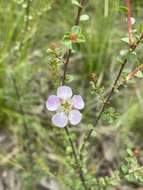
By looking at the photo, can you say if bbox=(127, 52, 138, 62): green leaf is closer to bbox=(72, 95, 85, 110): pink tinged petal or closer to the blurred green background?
bbox=(72, 95, 85, 110): pink tinged petal

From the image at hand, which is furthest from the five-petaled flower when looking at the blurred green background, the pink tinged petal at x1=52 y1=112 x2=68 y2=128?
the blurred green background

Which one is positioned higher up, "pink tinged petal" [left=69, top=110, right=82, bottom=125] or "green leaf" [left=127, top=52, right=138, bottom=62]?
"green leaf" [left=127, top=52, right=138, bottom=62]

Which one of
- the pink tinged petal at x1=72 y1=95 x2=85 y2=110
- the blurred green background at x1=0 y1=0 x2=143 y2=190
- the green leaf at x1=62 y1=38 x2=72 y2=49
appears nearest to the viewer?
the green leaf at x1=62 y1=38 x2=72 y2=49

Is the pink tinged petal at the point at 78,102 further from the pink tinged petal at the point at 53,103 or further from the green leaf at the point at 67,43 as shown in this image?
the green leaf at the point at 67,43

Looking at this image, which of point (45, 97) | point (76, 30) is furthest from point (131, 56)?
point (45, 97)

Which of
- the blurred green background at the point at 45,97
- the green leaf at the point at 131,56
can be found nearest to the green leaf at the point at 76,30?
the green leaf at the point at 131,56

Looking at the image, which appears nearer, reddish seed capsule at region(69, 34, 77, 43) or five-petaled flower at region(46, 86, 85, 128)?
reddish seed capsule at region(69, 34, 77, 43)

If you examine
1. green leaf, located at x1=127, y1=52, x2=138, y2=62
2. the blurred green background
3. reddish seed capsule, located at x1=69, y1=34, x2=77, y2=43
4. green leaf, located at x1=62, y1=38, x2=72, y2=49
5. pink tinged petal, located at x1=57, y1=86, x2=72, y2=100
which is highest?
reddish seed capsule, located at x1=69, y1=34, x2=77, y2=43
